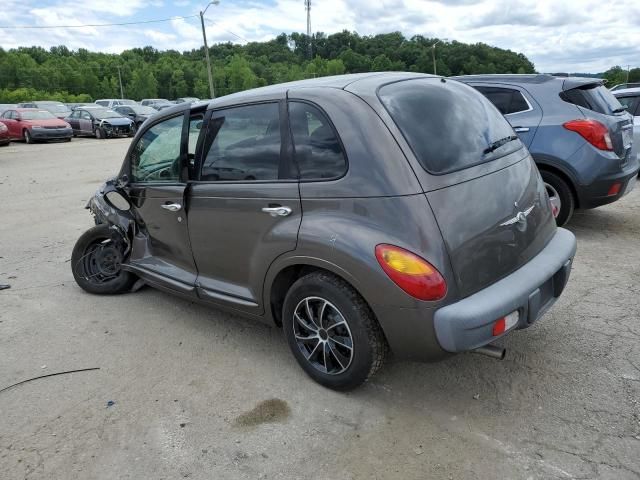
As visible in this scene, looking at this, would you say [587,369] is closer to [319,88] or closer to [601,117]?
[319,88]

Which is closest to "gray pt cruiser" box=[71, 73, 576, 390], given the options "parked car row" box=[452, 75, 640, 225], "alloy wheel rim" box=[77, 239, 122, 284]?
"alloy wheel rim" box=[77, 239, 122, 284]

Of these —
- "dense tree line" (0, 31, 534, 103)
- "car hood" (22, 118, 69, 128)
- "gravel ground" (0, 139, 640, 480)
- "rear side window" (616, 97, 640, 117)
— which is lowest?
"gravel ground" (0, 139, 640, 480)

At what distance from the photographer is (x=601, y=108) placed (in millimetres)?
5535

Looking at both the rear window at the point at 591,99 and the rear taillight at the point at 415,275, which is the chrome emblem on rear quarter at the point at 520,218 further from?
the rear window at the point at 591,99

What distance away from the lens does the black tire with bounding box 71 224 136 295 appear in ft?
15.6

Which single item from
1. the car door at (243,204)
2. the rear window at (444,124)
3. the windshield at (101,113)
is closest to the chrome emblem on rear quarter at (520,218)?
the rear window at (444,124)

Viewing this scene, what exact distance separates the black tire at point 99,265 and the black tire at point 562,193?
4.43m

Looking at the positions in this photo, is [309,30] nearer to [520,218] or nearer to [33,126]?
[33,126]

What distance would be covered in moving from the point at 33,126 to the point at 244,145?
2177cm

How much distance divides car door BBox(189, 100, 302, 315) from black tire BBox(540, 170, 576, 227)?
371 centimetres

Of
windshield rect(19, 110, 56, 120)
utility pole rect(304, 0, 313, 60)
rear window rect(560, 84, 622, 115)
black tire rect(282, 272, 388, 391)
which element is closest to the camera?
black tire rect(282, 272, 388, 391)

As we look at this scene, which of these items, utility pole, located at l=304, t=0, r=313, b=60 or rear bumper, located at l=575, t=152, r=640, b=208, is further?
utility pole, located at l=304, t=0, r=313, b=60

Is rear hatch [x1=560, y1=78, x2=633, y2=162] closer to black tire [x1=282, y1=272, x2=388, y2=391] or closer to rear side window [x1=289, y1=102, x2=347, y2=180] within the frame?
rear side window [x1=289, y1=102, x2=347, y2=180]

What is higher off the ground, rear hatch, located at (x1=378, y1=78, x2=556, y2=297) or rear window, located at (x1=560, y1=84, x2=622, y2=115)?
rear window, located at (x1=560, y1=84, x2=622, y2=115)
